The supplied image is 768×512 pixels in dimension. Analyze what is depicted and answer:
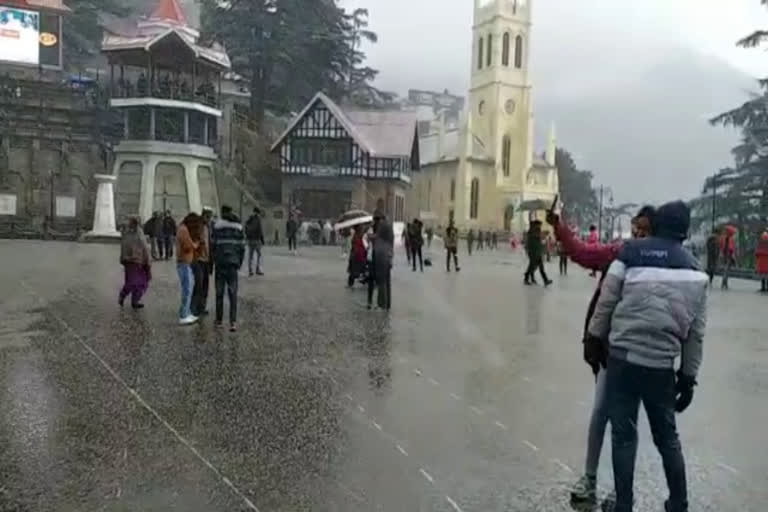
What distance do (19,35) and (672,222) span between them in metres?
50.5

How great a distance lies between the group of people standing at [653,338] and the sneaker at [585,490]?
281 millimetres

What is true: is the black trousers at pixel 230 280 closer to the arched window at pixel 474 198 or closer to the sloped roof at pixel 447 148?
the arched window at pixel 474 198

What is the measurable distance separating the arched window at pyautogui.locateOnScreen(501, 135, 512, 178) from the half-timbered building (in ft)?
104

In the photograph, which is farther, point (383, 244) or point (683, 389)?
point (383, 244)

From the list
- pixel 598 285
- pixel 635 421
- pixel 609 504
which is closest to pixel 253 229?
pixel 598 285

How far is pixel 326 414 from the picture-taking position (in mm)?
6543

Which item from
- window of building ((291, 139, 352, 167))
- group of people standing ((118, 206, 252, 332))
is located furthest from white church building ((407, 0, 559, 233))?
group of people standing ((118, 206, 252, 332))

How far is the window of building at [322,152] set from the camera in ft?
171

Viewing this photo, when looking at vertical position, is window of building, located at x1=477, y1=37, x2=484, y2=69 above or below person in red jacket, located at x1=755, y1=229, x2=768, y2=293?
above

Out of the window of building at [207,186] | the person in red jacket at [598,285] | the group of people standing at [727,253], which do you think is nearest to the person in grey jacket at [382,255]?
the person in red jacket at [598,285]

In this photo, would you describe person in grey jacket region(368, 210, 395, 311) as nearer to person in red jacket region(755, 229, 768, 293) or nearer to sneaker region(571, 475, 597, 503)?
sneaker region(571, 475, 597, 503)

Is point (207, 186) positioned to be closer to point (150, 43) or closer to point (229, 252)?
point (150, 43)

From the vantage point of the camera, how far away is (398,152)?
5391 centimetres

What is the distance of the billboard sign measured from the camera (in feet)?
152
